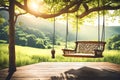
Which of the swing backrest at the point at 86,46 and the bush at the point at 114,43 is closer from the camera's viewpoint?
the swing backrest at the point at 86,46

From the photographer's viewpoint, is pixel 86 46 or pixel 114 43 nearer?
pixel 86 46

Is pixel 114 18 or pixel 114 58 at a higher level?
pixel 114 18

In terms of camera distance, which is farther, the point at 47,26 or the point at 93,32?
the point at 93,32

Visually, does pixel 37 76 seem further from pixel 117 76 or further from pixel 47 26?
pixel 47 26

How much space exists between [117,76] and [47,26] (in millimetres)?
55844

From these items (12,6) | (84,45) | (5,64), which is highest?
(12,6)

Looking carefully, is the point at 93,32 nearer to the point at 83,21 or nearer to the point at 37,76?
the point at 83,21

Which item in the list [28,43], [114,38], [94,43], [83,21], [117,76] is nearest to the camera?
[117,76]

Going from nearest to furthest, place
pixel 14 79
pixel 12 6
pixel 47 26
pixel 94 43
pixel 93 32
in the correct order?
pixel 14 79 < pixel 12 6 < pixel 94 43 < pixel 47 26 < pixel 93 32

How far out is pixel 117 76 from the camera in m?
7.06

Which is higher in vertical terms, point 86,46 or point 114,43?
point 86,46

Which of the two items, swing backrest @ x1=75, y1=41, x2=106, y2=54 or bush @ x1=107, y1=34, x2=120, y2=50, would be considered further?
bush @ x1=107, y1=34, x2=120, y2=50

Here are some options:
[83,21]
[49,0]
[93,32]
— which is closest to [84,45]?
[49,0]

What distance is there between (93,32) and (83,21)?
55457mm
